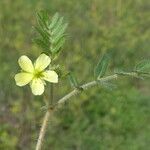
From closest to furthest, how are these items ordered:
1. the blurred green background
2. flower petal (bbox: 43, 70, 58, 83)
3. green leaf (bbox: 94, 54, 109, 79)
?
flower petal (bbox: 43, 70, 58, 83), green leaf (bbox: 94, 54, 109, 79), the blurred green background

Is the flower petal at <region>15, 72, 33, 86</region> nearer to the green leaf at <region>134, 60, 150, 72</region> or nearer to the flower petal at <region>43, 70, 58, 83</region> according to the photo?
the flower petal at <region>43, 70, 58, 83</region>

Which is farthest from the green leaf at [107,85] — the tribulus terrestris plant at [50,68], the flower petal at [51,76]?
the flower petal at [51,76]

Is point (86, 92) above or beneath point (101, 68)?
above

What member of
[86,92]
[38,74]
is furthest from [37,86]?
[86,92]

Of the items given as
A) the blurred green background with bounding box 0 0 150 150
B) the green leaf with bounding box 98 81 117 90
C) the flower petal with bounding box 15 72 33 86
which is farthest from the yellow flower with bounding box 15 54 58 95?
the blurred green background with bounding box 0 0 150 150

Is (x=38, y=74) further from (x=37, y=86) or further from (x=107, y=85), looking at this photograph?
(x=107, y=85)

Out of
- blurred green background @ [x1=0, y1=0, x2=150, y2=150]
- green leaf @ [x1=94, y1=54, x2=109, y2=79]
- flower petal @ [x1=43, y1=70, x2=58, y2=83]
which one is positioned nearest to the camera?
flower petal @ [x1=43, y1=70, x2=58, y2=83]

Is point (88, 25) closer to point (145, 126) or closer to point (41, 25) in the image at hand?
point (145, 126)
